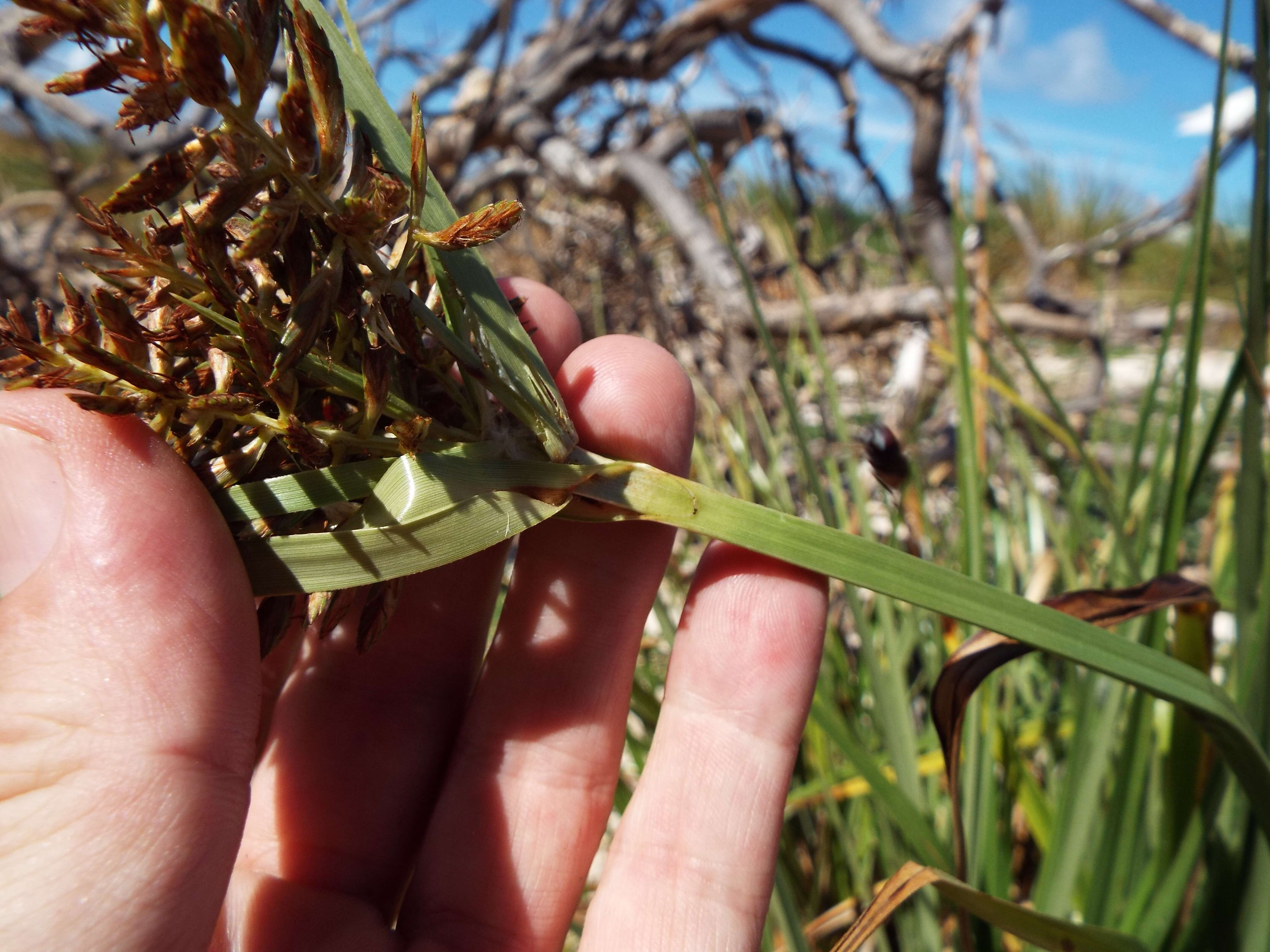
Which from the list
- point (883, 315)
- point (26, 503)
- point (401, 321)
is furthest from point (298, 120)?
point (883, 315)

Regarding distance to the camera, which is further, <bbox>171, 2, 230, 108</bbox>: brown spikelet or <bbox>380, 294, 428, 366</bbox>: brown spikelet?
<bbox>380, 294, 428, 366</bbox>: brown spikelet

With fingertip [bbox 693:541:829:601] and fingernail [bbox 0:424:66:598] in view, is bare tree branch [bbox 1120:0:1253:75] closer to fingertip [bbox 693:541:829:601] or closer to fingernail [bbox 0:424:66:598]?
fingertip [bbox 693:541:829:601]

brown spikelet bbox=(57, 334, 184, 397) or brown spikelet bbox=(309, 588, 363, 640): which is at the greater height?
brown spikelet bbox=(57, 334, 184, 397)

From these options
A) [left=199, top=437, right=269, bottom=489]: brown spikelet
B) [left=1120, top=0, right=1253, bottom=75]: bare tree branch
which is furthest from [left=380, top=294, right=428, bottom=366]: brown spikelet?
[left=1120, top=0, right=1253, bottom=75]: bare tree branch

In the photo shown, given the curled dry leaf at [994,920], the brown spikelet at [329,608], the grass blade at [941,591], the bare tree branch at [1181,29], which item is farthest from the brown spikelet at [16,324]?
the bare tree branch at [1181,29]

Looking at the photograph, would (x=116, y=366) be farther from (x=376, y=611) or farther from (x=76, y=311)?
(x=376, y=611)

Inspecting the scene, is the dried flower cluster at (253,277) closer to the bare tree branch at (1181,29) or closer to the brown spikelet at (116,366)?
the brown spikelet at (116,366)

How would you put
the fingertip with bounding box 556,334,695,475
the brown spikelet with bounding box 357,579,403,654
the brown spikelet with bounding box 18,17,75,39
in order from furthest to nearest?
the fingertip with bounding box 556,334,695,475 → the brown spikelet with bounding box 357,579,403,654 → the brown spikelet with bounding box 18,17,75,39

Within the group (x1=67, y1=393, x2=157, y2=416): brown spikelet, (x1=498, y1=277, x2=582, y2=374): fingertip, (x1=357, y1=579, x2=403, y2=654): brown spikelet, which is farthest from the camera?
(x1=498, y1=277, x2=582, y2=374): fingertip
